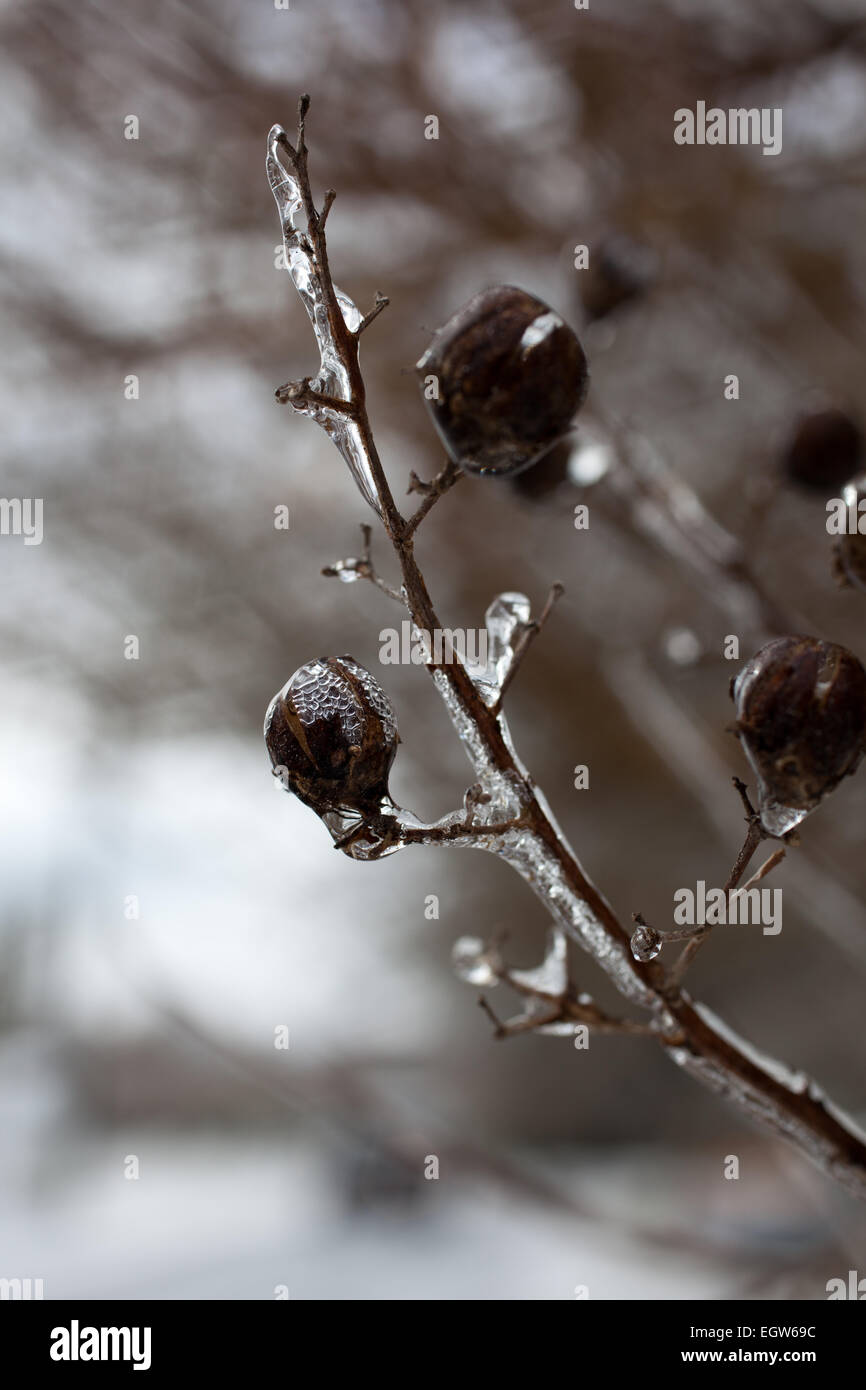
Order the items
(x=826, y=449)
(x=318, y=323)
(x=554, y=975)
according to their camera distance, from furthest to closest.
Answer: (x=826, y=449)
(x=554, y=975)
(x=318, y=323)

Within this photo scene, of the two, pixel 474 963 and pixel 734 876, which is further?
pixel 474 963

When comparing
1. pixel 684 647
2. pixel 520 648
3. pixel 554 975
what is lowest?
pixel 554 975

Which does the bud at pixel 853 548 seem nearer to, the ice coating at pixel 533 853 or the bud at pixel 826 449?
the ice coating at pixel 533 853

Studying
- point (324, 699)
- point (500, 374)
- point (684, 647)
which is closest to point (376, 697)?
point (324, 699)

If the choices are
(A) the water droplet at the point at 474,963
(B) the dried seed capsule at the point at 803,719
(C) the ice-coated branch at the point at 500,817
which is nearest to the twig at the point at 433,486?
(C) the ice-coated branch at the point at 500,817

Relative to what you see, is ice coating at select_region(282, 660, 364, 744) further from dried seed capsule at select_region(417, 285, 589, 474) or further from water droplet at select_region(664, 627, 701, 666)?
water droplet at select_region(664, 627, 701, 666)

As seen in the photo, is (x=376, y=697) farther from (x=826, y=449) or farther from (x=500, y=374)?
(x=826, y=449)
